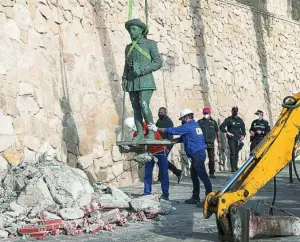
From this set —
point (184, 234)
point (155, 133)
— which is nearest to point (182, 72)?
point (155, 133)

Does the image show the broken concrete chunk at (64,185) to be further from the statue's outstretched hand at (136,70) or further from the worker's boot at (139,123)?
the statue's outstretched hand at (136,70)

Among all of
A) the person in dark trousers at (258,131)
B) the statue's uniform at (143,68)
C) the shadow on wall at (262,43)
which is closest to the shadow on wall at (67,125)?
the statue's uniform at (143,68)

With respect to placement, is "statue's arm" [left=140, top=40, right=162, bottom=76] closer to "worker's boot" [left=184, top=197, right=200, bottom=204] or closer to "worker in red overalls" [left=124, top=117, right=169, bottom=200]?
"worker in red overalls" [left=124, top=117, right=169, bottom=200]

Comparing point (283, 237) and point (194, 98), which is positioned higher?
point (194, 98)

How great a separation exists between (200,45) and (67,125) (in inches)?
237

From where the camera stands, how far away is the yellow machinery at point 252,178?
5.67 meters

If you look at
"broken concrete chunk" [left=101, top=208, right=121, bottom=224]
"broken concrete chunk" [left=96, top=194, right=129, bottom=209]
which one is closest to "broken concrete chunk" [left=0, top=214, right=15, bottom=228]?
"broken concrete chunk" [left=101, top=208, right=121, bottom=224]

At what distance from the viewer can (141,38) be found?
8953mm

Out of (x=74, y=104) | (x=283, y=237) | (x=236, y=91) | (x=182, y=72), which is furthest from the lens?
(x=236, y=91)

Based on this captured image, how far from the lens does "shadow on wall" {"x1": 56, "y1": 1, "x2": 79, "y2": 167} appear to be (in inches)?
449

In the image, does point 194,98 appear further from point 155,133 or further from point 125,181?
point 155,133

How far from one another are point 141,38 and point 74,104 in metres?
3.12

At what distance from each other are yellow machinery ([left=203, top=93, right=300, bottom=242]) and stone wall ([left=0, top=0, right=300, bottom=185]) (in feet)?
16.3

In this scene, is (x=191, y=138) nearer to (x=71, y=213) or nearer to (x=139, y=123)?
(x=139, y=123)
